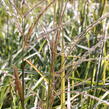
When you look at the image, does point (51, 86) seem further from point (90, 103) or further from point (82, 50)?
point (82, 50)

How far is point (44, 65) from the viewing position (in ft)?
5.62

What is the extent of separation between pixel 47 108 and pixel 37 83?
0.58 metres

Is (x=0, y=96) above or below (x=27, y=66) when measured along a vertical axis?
below

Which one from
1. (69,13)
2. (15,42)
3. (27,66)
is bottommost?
(27,66)

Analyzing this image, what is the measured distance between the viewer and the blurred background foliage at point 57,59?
2.67 ft

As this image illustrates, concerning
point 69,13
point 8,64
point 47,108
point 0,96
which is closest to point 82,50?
point 8,64

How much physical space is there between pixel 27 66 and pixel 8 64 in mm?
155

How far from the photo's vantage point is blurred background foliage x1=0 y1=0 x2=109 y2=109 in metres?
0.81

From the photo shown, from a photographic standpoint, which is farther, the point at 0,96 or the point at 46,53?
the point at 46,53

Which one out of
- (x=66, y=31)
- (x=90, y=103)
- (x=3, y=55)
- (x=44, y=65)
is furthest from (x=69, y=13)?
(x=90, y=103)

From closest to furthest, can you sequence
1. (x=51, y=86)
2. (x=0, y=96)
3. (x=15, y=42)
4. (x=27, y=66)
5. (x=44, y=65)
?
(x=51, y=86), (x=0, y=96), (x=44, y=65), (x=27, y=66), (x=15, y=42)

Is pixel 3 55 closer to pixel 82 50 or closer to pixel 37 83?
pixel 82 50

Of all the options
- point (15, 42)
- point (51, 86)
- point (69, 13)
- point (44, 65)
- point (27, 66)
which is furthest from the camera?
point (69, 13)

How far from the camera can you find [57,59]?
2010mm
